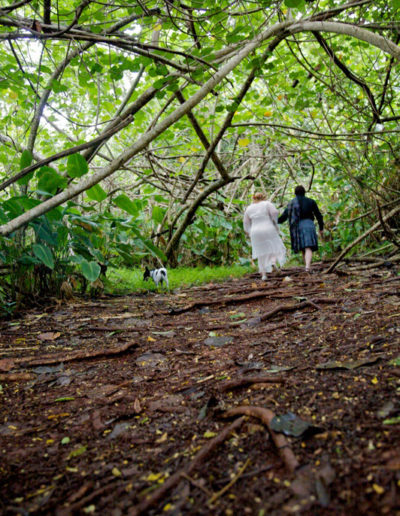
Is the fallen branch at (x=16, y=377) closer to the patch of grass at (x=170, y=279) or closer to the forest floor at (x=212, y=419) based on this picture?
the forest floor at (x=212, y=419)

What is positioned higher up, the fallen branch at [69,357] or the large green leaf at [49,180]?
the large green leaf at [49,180]

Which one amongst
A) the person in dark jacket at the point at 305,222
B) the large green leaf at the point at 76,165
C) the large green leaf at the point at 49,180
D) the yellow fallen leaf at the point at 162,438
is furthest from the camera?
the person in dark jacket at the point at 305,222

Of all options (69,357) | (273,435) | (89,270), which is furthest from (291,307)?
(89,270)

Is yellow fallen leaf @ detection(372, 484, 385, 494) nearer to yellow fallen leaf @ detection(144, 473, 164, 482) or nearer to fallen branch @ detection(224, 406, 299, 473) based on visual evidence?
fallen branch @ detection(224, 406, 299, 473)

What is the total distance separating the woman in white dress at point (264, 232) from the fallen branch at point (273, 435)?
15.1 feet

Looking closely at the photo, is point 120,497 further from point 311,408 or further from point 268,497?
point 311,408

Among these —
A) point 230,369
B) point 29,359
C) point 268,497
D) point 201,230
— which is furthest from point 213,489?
point 201,230

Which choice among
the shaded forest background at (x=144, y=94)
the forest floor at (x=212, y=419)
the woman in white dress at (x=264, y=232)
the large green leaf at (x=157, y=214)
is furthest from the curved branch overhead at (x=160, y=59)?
the forest floor at (x=212, y=419)

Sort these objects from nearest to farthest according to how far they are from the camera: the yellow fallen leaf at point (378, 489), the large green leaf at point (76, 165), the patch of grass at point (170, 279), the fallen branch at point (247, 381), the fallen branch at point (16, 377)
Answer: the yellow fallen leaf at point (378, 489), the fallen branch at point (247, 381), the fallen branch at point (16, 377), the large green leaf at point (76, 165), the patch of grass at point (170, 279)

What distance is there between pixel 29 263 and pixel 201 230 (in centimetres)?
520

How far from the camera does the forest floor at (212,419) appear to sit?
96cm

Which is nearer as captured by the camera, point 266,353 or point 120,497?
point 120,497

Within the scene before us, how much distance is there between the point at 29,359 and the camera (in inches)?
90.5

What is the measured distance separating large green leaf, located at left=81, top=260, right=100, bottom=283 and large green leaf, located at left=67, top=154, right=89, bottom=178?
92cm
